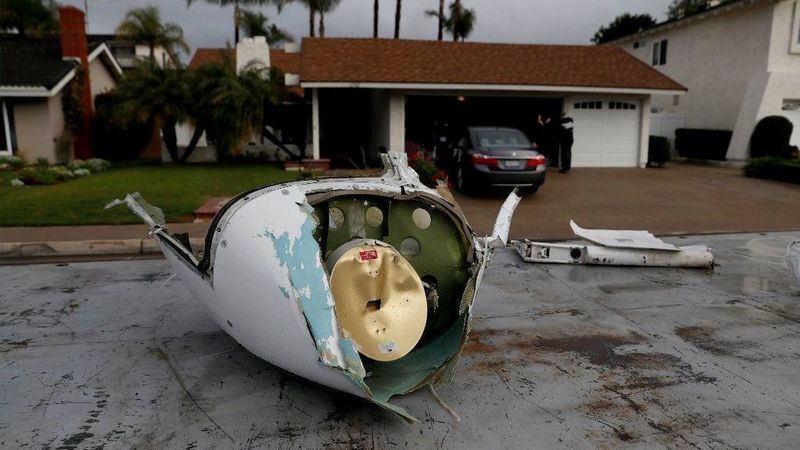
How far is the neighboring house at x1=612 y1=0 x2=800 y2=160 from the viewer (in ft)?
69.0

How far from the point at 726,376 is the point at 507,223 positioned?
206 centimetres

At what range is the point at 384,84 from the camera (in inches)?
711

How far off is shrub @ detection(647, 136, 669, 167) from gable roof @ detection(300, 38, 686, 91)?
179 centimetres

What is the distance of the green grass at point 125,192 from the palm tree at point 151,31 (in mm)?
10469

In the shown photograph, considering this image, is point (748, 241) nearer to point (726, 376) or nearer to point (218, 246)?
point (726, 376)

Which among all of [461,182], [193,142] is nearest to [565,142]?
[461,182]

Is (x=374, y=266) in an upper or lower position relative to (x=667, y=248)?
upper

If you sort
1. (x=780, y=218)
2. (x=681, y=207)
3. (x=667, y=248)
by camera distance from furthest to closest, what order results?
(x=681, y=207), (x=780, y=218), (x=667, y=248)

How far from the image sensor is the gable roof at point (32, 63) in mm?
19281

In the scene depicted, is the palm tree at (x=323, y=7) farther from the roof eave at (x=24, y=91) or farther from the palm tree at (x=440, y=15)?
the roof eave at (x=24, y=91)

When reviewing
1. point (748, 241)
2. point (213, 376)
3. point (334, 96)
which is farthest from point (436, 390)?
point (334, 96)

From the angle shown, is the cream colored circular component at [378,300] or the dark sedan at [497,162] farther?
the dark sedan at [497,162]

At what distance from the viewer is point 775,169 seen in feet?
55.8

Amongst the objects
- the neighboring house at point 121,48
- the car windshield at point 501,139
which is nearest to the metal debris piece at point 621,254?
the car windshield at point 501,139
